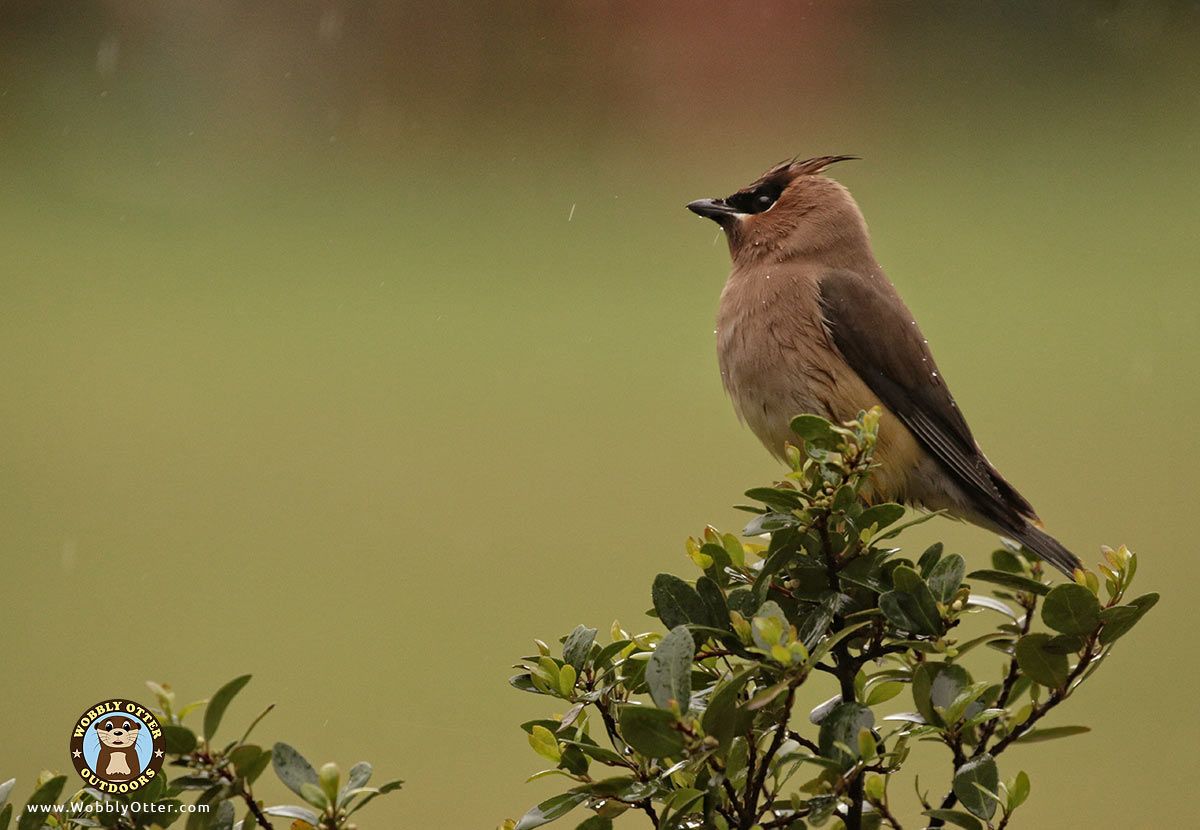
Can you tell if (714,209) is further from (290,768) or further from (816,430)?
(290,768)

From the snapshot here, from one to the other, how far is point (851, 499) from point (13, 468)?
5097 millimetres

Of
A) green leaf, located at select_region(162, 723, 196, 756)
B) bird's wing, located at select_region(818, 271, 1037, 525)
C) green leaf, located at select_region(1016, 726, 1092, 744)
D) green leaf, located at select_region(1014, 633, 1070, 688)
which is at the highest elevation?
bird's wing, located at select_region(818, 271, 1037, 525)

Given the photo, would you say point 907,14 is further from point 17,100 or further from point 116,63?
point 17,100

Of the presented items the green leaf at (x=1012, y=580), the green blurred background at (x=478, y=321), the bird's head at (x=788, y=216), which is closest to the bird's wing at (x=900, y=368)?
the bird's head at (x=788, y=216)

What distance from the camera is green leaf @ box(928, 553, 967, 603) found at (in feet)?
3.94

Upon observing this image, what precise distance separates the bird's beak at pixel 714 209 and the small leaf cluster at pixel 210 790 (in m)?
1.44

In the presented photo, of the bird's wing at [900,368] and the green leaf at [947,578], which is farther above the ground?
the bird's wing at [900,368]

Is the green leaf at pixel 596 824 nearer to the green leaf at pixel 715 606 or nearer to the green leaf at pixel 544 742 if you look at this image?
the green leaf at pixel 544 742

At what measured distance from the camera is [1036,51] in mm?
7520

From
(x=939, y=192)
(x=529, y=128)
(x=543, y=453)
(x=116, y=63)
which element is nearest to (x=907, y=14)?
(x=939, y=192)

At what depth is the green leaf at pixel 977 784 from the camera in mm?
1140

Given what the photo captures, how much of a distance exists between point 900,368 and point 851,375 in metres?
0.09

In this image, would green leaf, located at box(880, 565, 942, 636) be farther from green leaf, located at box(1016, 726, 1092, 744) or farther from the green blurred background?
the green blurred background

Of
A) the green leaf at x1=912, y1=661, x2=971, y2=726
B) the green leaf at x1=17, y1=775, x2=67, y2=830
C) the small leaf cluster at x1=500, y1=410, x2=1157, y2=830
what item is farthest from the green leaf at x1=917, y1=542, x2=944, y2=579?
the green leaf at x1=17, y1=775, x2=67, y2=830
